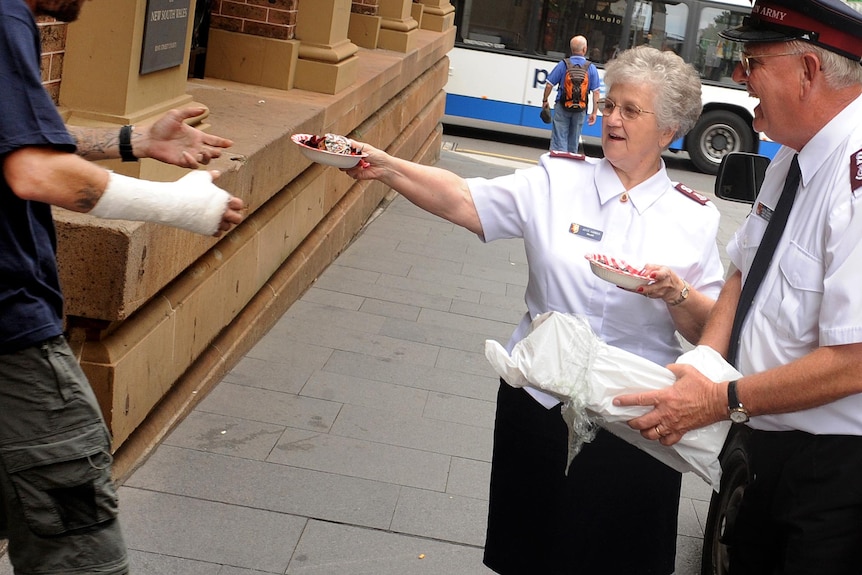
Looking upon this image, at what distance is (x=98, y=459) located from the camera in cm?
264

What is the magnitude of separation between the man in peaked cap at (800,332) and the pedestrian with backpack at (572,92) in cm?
1310

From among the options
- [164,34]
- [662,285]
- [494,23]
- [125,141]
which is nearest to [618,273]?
[662,285]

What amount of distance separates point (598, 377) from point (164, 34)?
2.89 meters

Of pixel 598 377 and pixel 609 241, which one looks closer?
pixel 598 377

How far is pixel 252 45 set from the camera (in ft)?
25.1

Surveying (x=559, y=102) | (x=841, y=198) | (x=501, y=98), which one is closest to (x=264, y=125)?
(x=841, y=198)

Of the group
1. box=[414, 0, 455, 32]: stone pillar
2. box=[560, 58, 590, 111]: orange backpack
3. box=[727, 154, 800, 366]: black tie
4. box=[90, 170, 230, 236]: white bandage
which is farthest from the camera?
box=[560, 58, 590, 111]: orange backpack

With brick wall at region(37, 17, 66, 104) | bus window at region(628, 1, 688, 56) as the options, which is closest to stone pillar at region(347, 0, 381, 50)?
Answer: brick wall at region(37, 17, 66, 104)

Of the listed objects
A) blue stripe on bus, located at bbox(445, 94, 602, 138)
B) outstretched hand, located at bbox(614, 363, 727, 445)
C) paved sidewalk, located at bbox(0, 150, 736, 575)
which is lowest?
paved sidewalk, located at bbox(0, 150, 736, 575)

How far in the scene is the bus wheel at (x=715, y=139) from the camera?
19.5 meters

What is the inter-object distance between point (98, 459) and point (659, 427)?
4.48 ft

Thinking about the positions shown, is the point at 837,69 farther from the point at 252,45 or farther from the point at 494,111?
the point at 494,111

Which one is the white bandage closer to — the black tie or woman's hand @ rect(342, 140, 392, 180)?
woman's hand @ rect(342, 140, 392, 180)

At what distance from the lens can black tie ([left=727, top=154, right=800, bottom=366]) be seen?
2.84m
